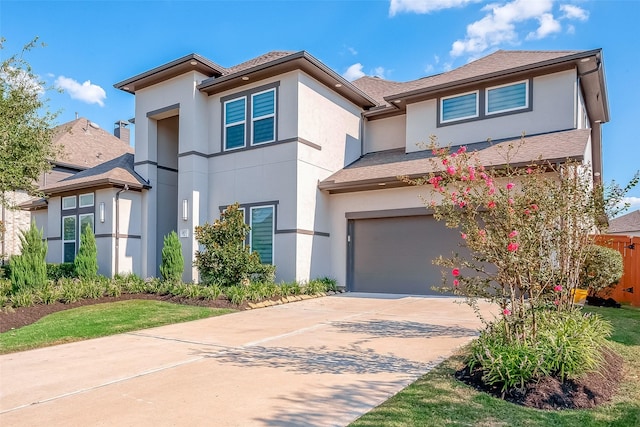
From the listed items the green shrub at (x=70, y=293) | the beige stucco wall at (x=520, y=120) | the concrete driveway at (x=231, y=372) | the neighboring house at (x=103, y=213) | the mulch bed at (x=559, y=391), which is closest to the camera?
the concrete driveway at (x=231, y=372)

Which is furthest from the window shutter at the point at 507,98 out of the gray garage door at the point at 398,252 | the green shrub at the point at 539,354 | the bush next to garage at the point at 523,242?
the green shrub at the point at 539,354

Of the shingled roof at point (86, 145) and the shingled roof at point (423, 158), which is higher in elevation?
the shingled roof at point (86, 145)

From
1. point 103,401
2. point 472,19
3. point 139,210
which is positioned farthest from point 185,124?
point 103,401

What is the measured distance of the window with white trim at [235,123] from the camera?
13.8 m

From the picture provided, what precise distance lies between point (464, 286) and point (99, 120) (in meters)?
27.6

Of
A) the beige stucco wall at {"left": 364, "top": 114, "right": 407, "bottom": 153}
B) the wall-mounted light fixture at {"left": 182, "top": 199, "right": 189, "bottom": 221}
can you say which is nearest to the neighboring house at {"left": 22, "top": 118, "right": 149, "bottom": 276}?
the wall-mounted light fixture at {"left": 182, "top": 199, "right": 189, "bottom": 221}

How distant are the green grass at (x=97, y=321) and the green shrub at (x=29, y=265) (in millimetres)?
1852

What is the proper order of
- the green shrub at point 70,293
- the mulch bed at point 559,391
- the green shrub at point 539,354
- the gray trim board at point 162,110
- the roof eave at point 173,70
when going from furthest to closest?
1. the gray trim board at point 162,110
2. the roof eave at point 173,70
3. the green shrub at point 70,293
4. the green shrub at point 539,354
5. the mulch bed at point 559,391

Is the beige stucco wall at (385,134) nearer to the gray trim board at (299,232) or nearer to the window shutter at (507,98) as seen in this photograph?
the window shutter at (507,98)

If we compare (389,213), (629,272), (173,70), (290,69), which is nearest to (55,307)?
(173,70)

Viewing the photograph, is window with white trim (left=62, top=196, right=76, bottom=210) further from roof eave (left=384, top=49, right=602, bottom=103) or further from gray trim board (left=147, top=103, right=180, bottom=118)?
roof eave (left=384, top=49, right=602, bottom=103)

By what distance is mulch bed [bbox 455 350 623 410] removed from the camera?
3922mm

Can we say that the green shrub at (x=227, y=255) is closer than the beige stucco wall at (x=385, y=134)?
Yes

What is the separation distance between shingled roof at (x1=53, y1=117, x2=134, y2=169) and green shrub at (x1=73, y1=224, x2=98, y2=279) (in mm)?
10864
